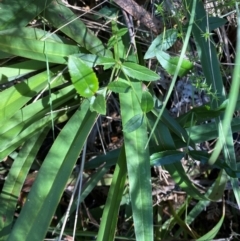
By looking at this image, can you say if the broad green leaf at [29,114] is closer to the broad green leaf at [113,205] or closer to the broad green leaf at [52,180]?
the broad green leaf at [52,180]

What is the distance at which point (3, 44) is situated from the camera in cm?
81

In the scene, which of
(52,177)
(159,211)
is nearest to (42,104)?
(52,177)

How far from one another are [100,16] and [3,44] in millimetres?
218

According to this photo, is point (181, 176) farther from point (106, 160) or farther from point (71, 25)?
point (71, 25)

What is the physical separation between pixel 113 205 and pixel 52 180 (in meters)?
0.14

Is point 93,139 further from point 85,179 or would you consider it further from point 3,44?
point 3,44

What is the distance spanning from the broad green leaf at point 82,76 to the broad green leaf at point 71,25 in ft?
0.32

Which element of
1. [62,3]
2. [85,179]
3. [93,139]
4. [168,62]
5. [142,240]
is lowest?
[142,240]

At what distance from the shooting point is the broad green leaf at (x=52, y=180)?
2.54ft

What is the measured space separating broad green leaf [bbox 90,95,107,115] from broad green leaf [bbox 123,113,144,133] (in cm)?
6

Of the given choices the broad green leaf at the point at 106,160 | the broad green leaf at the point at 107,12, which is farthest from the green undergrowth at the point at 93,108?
the broad green leaf at the point at 106,160

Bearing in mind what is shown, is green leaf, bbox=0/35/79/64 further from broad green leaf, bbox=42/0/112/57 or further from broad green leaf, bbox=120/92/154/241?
broad green leaf, bbox=120/92/154/241

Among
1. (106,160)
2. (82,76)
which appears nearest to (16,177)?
(106,160)

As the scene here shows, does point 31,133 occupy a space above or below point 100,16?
below
